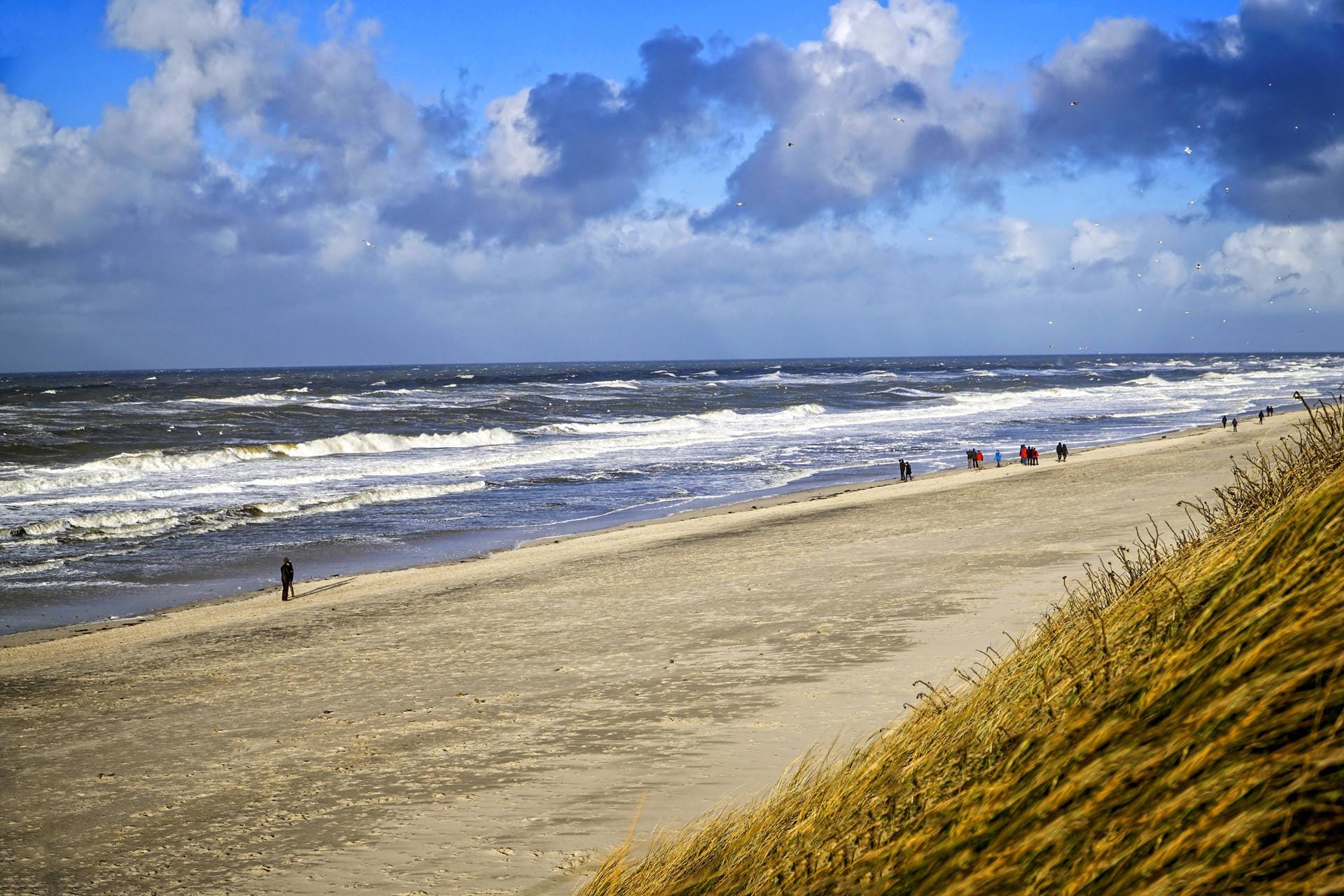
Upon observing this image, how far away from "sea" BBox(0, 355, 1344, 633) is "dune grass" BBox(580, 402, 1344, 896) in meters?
16.9

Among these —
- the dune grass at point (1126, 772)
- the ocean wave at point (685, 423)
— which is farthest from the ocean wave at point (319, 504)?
the dune grass at point (1126, 772)

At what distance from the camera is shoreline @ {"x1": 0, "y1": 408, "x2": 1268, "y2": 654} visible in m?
16.0

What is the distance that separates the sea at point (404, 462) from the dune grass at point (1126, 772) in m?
16.9

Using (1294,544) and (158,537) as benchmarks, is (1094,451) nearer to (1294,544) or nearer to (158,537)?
(158,537)

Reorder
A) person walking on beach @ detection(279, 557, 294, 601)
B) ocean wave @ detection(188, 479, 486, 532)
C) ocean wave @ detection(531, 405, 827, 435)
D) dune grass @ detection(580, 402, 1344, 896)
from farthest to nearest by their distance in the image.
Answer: ocean wave @ detection(531, 405, 827, 435)
ocean wave @ detection(188, 479, 486, 532)
person walking on beach @ detection(279, 557, 294, 601)
dune grass @ detection(580, 402, 1344, 896)

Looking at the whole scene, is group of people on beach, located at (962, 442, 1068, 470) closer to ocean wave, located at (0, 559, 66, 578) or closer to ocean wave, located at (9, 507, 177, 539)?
ocean wave, located at (9, 507, 177, 539)

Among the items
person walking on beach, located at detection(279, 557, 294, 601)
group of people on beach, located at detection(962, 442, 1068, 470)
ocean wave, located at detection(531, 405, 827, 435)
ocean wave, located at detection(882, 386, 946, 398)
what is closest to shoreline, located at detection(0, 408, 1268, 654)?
group of people on beach, located at detection(962, 442, 1068, 470)

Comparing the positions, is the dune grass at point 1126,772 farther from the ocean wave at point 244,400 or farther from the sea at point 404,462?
the ocean wave at point 244,400

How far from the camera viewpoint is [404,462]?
40.3m

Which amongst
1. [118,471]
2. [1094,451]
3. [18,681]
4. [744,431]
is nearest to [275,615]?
[18,681]

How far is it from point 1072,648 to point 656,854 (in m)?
1.64

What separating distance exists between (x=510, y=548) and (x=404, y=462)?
19.3m

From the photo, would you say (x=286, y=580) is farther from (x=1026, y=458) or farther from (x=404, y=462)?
(x=1026, y=458)

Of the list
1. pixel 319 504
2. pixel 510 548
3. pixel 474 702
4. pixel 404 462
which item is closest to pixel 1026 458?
pixel 510 548
